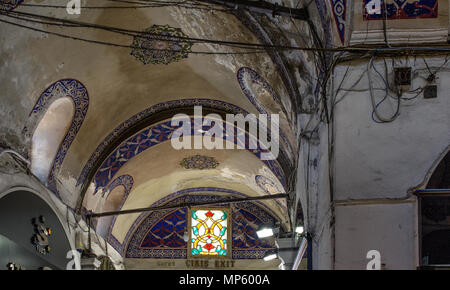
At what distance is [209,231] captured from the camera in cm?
1864

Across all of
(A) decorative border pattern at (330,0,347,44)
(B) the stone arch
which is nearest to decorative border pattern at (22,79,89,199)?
(B) the stone arch

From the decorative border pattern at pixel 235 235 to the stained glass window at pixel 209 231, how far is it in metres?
0.21

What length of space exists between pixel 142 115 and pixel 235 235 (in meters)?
5.95

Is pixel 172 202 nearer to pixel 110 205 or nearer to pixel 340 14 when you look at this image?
pixel 110 205

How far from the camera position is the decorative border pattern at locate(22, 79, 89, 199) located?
35.5 ft

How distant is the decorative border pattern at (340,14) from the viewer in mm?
7051

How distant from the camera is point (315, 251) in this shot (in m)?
8.05

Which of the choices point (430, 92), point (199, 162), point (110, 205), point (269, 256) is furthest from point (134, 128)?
point (430, 92)

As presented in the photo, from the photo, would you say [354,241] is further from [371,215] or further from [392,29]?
[392,29]

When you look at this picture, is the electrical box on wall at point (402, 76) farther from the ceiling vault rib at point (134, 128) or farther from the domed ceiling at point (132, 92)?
the ceiling vault rib at point (134, 128)

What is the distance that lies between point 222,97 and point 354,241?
6.61 meters

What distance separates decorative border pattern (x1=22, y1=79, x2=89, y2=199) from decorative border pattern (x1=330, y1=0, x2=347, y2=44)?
17.3 feet
